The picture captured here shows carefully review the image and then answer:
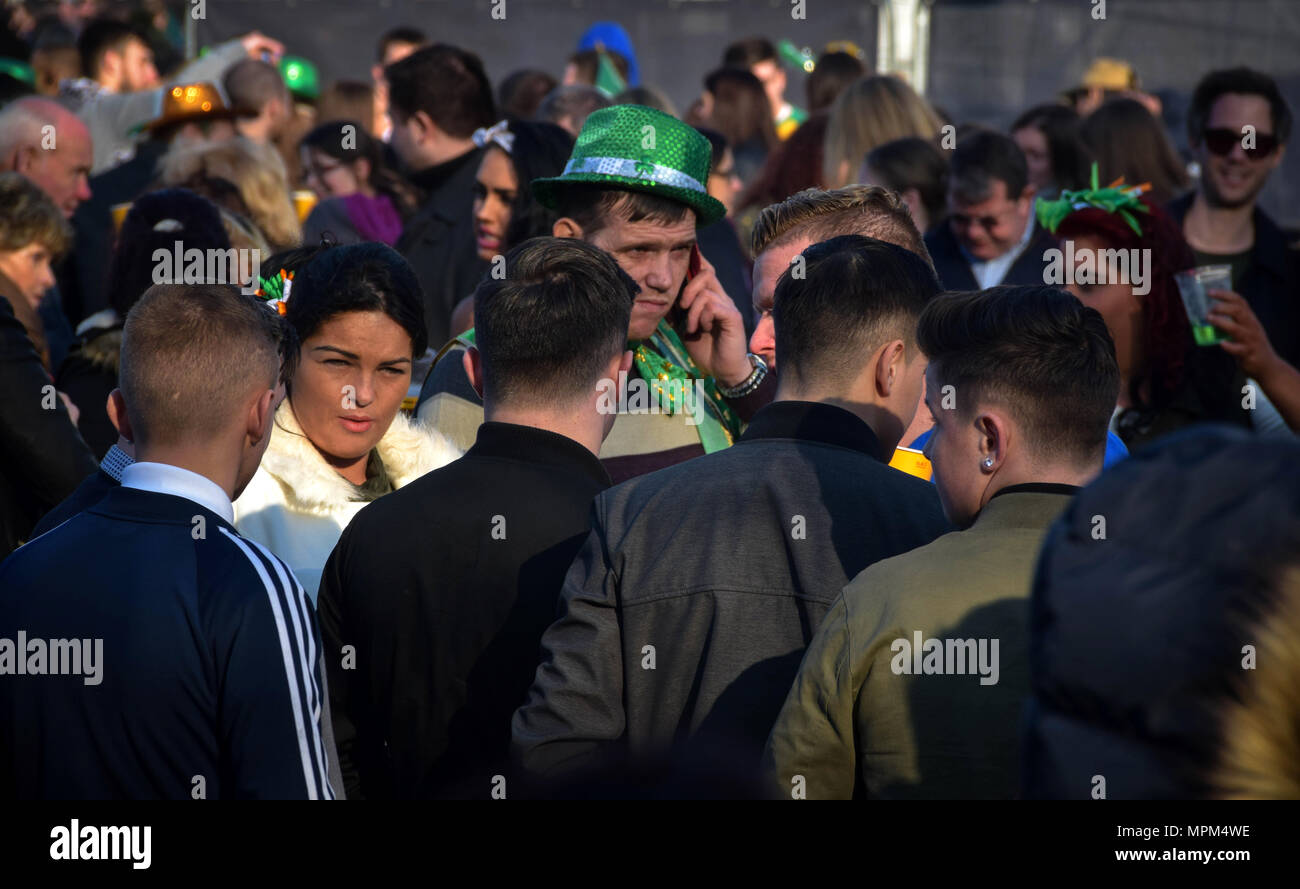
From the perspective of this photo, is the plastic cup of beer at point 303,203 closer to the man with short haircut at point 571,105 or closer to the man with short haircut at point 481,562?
the man with short haircut at point 571,105

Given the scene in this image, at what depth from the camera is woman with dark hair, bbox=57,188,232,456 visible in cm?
409

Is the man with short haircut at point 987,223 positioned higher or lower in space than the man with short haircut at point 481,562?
higher

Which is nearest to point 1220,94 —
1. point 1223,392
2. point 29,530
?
point 1223,392

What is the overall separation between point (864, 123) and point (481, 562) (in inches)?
162

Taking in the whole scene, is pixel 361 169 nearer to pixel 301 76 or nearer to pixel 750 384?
pixel 301 76

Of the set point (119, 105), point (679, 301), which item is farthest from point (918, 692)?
point (119, 105)

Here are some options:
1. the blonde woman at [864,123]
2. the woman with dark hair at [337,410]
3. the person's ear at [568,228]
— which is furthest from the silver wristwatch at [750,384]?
the blonde woman at [864,123]

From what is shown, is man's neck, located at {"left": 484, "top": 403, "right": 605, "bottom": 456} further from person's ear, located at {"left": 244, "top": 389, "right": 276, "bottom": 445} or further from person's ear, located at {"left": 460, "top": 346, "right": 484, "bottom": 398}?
person's ear, located at {"left": 244, "top": 389, "right": 276, "bottom": 445}

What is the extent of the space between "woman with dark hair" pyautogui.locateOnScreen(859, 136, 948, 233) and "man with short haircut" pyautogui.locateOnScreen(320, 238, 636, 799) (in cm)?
304

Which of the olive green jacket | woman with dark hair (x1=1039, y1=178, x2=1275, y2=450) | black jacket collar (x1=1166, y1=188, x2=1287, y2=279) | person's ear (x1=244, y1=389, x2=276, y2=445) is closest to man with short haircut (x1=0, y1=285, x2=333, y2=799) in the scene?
person's ear (x1=244, y1=389, x2=276, y2=445)

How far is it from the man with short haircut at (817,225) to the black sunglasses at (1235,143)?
242cm

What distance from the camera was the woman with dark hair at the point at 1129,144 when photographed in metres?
6.33

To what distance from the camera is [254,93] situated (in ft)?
25.2
